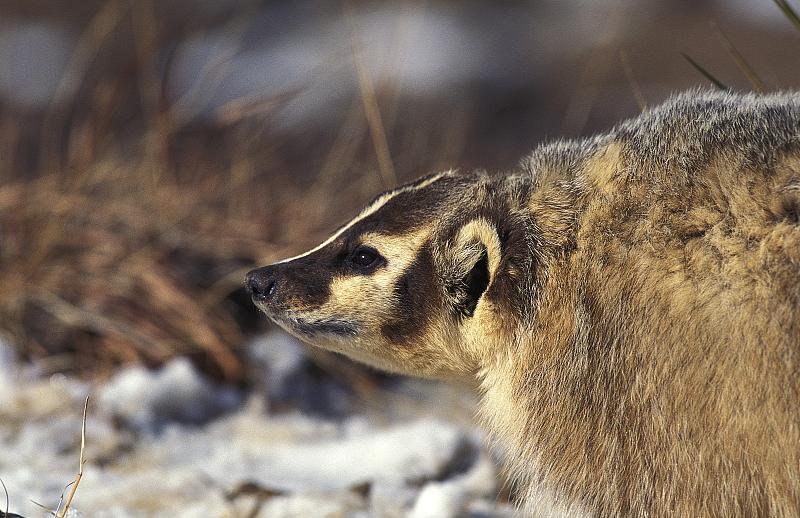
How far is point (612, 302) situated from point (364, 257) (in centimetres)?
76

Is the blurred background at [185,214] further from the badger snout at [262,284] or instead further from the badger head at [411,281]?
the badger snout at [262,284]

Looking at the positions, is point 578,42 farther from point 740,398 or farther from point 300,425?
point 740,398

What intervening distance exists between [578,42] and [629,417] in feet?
45.2

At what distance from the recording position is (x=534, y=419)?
248 cm

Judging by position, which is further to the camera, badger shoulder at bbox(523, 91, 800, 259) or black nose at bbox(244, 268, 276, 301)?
black nose at bbox(244, 268, 276, 301)

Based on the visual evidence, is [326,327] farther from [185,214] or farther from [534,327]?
[185,214]

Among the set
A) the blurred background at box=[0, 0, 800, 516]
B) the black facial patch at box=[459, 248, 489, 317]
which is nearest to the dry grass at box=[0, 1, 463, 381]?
the blurred background at box=[0, 0, 800, 516]

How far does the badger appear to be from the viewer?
217cm

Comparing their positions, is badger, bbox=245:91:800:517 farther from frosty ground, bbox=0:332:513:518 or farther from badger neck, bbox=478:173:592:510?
frosty ground, bbox=0:332:513:518

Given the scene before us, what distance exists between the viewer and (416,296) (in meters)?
2.73

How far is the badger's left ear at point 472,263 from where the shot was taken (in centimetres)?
261

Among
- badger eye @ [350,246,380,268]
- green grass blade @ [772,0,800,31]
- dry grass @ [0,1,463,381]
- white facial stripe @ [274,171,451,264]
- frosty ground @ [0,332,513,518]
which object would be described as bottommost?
frosty ground @ [0,332,513,518]

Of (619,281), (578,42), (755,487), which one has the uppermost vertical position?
(578,42)

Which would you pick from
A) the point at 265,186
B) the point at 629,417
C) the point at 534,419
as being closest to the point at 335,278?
the point at 534,419
